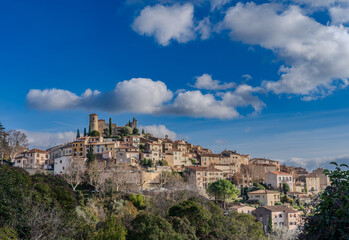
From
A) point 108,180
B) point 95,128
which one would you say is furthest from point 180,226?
point 95,128

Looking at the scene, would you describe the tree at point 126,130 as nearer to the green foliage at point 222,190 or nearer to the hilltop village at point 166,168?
the hilltop village at point 166,168

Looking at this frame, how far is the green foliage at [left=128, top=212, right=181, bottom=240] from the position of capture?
1068 inches

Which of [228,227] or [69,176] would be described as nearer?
[228,227]

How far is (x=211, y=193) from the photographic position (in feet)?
220

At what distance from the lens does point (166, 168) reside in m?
79.8

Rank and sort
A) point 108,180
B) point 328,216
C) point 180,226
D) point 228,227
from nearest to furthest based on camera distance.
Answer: point 328,216
point 180,226
point 228,227
point 108,180

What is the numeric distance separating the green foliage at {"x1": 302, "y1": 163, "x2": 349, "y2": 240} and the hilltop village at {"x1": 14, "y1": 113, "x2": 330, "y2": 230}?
4985cm

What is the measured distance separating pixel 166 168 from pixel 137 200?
30.0 meters

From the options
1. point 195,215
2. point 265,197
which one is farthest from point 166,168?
point 195,215

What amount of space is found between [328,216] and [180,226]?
23477 millimetres

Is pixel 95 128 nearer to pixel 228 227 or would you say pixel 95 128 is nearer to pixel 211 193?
pixel 211 193

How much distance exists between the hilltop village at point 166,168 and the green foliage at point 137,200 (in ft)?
21.7

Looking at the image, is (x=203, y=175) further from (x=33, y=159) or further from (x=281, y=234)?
(x=33, y=159)

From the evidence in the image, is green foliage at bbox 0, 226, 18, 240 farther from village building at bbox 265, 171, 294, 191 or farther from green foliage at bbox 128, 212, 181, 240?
village building at bbox 265, 171, 294, 191
